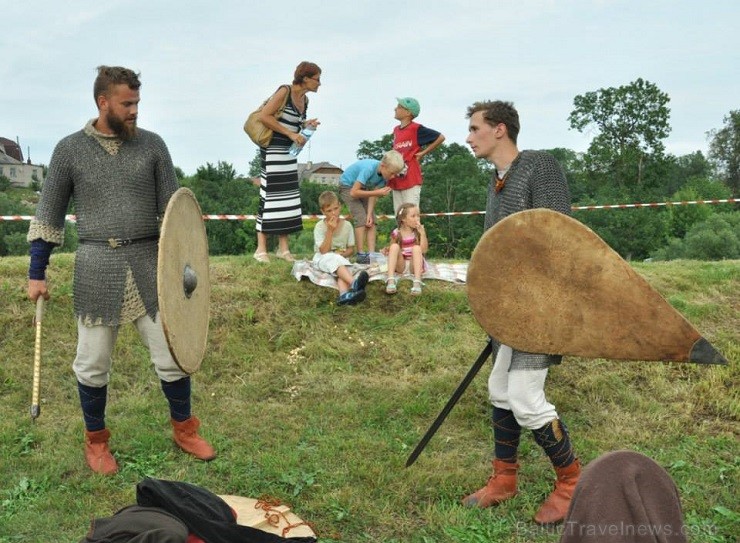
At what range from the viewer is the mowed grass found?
3471mm

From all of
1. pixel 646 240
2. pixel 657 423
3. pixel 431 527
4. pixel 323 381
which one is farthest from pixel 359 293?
pixel 646 240

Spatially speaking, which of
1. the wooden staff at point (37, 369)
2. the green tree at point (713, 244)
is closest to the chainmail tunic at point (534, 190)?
the wooden staff at point (37, 369)

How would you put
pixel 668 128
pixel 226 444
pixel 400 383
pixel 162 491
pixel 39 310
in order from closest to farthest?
pixel 162 491 < pixel 39 310 < pixel 226 444 < pixel 400 383 < pixel 668 128

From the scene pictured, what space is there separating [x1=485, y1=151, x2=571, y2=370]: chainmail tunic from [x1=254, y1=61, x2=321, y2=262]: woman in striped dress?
10.7 feet

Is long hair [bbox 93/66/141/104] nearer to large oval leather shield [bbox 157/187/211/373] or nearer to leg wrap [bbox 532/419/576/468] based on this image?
large oval leather shield [bbox 157/187/211/373]

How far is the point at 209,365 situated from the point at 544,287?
3.13m

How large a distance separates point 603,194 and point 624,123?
457cm

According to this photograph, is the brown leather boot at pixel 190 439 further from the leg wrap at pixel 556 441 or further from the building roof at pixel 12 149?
the building roof at pixel 12 149

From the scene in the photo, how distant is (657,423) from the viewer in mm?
4473

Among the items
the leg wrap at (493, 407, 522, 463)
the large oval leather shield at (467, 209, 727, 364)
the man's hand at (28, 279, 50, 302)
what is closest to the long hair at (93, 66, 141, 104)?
the man's hand at (28, 279, 50, 302)

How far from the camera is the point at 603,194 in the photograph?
30.3 meters

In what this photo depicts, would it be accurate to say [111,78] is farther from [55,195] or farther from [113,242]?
[113,242]

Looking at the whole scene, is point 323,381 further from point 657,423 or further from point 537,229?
point 537,229

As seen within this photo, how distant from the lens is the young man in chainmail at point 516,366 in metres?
3.11
